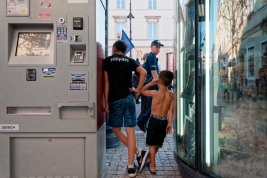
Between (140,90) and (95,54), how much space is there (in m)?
1.06

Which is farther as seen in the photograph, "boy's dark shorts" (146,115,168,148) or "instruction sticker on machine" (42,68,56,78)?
"boy's dark shorts" (146,115,168,148)

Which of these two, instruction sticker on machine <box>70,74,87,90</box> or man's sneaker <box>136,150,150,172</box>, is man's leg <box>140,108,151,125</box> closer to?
man's sneaker <box>136,150,150,172</box>

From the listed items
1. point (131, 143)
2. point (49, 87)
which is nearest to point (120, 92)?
point (131, 143)

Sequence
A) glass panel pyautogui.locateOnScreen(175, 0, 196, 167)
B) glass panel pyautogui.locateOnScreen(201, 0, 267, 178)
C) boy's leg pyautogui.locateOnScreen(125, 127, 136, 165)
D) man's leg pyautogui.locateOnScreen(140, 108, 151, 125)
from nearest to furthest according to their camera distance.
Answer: glass panel pyautogui.locateOnScreen(201, 0, 267, 178) → glass panel pyautogui.locateOnScreen(175, 0, 196, 167) → boy's leg pyautogui.locateOnScreen(125, 127, 136, 165) → man's leg pyautogui.locateOnScreen(140, 108, 151, 125)

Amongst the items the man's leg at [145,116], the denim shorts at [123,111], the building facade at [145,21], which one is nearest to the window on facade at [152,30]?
the building facade at [145,21]

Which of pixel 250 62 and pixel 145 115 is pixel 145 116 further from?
pixel 250 62

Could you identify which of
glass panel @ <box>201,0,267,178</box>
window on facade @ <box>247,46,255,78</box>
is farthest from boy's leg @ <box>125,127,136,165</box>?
window on facade @ <box>247,46,255,78</box>

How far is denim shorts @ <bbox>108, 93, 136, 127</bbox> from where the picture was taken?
402cm

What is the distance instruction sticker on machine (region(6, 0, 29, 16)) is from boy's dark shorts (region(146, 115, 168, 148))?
2.07 m

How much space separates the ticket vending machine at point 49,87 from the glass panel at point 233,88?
1.20m

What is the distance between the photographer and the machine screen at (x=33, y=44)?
339cm

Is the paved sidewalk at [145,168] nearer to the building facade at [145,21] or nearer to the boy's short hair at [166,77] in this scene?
the boy's short hair at [166,77]

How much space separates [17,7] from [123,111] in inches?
68.5

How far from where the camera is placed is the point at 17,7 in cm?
333
